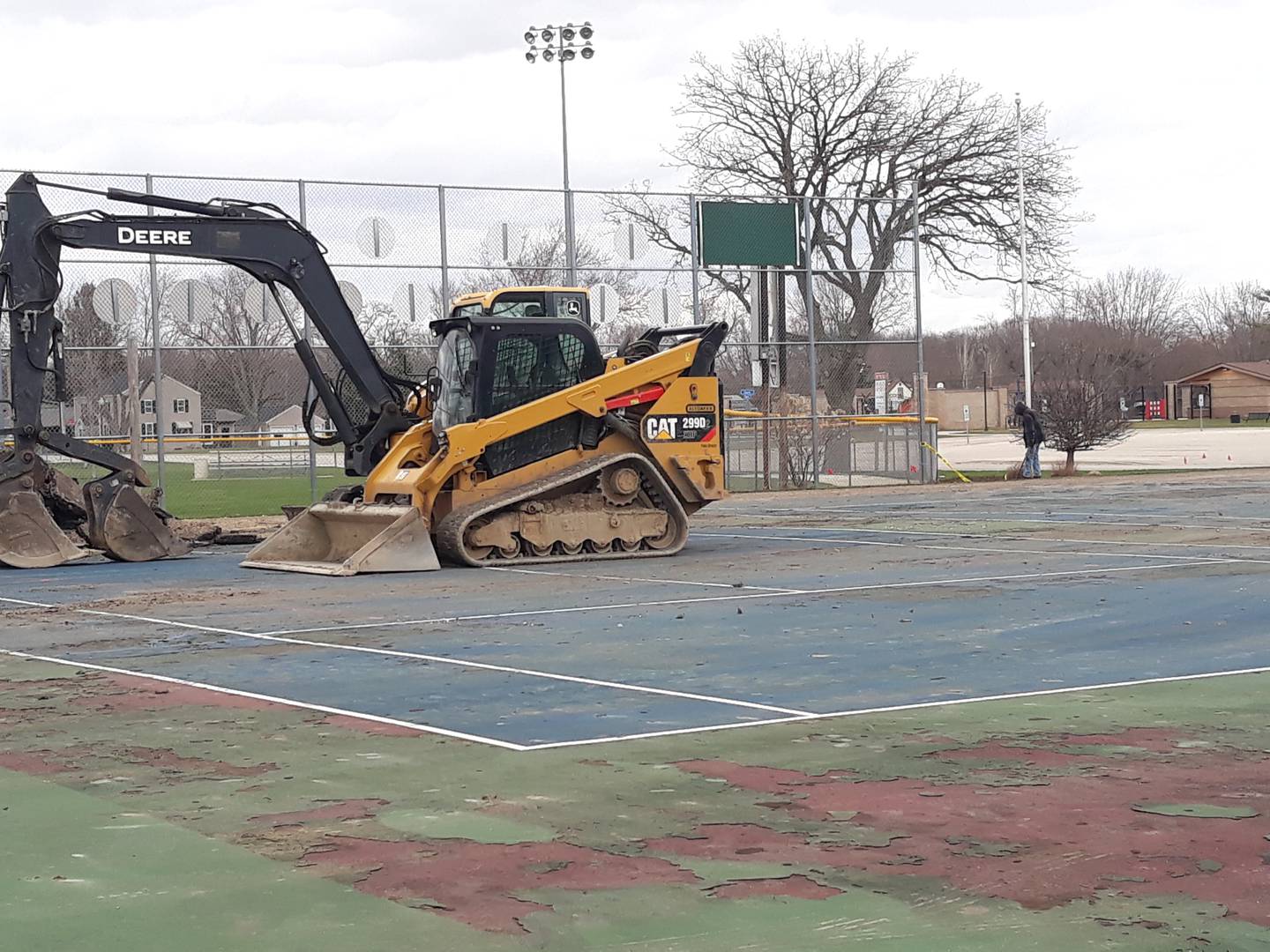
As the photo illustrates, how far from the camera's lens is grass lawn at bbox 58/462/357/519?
31.4 m

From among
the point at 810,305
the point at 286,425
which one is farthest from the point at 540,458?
the point at 810,305

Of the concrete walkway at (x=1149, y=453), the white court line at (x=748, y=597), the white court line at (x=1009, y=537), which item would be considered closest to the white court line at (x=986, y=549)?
the white court line at (x=748, y=597)

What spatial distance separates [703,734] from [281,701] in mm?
2656

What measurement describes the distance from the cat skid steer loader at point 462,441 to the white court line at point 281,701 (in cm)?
716

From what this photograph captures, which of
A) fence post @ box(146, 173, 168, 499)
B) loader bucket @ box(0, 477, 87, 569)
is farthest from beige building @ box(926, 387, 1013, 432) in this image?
loader bucket @ box(0, 477, 87, 569)

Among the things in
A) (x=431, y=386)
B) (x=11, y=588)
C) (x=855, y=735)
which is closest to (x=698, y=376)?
(x=431, y=386)

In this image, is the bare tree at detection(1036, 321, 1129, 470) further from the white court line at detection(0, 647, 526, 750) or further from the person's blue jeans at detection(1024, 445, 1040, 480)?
the white court line at detection(0, 647, 526, 750)

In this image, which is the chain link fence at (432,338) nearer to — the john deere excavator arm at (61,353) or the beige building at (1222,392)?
the john deere excavator arm at (61,353)

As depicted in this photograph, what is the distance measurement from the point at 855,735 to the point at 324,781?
2639 millimetres

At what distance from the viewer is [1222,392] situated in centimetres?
11731

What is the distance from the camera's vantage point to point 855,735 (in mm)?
8789

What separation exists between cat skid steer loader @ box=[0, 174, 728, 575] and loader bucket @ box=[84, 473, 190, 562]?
0.02 metres

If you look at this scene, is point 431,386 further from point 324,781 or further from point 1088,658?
point 324,781

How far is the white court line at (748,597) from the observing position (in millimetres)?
13938
